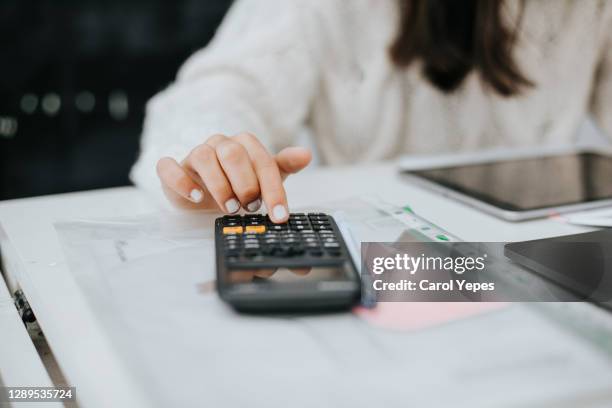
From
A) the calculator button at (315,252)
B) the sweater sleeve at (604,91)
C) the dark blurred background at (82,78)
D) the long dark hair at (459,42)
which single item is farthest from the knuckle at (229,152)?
the dark blurred background at (82,78)

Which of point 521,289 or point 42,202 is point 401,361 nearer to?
point 521,289

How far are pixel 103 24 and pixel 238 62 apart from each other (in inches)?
33.0

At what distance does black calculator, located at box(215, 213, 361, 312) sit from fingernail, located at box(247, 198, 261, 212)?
22 mm

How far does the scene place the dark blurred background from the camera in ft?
4.17

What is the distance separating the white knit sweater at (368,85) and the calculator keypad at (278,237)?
0.77 feet

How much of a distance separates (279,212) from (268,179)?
0.03m

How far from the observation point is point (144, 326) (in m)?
0.25

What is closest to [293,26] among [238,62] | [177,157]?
[238,62]

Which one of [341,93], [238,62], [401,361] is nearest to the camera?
[401,361]

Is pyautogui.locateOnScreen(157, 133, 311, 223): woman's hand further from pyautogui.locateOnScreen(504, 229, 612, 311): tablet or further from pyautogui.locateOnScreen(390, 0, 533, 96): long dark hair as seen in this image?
pyautogui.locateOnScreen(390, 0, 533, 96): long dark hair

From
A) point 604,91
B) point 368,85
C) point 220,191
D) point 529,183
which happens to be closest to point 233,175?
point 220,191

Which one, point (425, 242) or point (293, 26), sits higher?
point (293, 26)

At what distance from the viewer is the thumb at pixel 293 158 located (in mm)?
401

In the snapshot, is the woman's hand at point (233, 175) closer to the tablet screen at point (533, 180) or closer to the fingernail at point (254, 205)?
the fingernail at point (254, 205)
